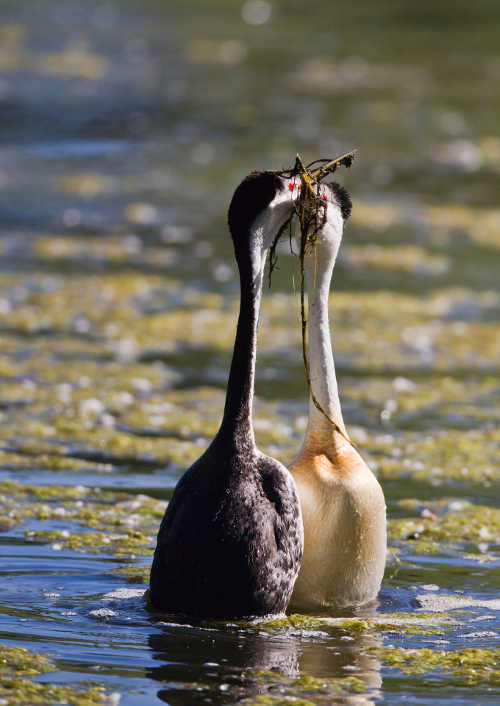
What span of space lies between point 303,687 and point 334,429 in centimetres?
152

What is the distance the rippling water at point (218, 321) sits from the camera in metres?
5.95

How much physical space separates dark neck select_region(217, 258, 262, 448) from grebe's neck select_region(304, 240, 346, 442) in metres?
Result: 0.49

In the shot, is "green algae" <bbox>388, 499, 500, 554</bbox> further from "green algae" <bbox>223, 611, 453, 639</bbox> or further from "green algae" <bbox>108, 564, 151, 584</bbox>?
"green algae" <bbox>108, 564, 151, 584</bbox>

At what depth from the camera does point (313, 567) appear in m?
6.54

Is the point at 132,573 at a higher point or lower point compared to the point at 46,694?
higher

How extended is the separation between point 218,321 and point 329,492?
26.9 feet

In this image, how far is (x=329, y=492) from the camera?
6.52 metres

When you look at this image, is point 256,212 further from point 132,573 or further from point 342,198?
point 132,573

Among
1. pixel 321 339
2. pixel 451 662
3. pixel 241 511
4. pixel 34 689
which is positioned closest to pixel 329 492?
pixel 241 511

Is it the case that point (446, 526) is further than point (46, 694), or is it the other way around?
point (446, 526)

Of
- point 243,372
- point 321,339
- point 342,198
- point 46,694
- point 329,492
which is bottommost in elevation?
point 46,694

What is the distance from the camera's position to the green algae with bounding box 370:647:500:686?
5727 mm

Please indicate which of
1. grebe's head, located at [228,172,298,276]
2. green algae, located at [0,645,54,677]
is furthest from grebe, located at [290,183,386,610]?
green algae, located at [0,645,54,677]

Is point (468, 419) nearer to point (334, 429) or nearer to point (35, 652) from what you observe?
point (334, 429)
